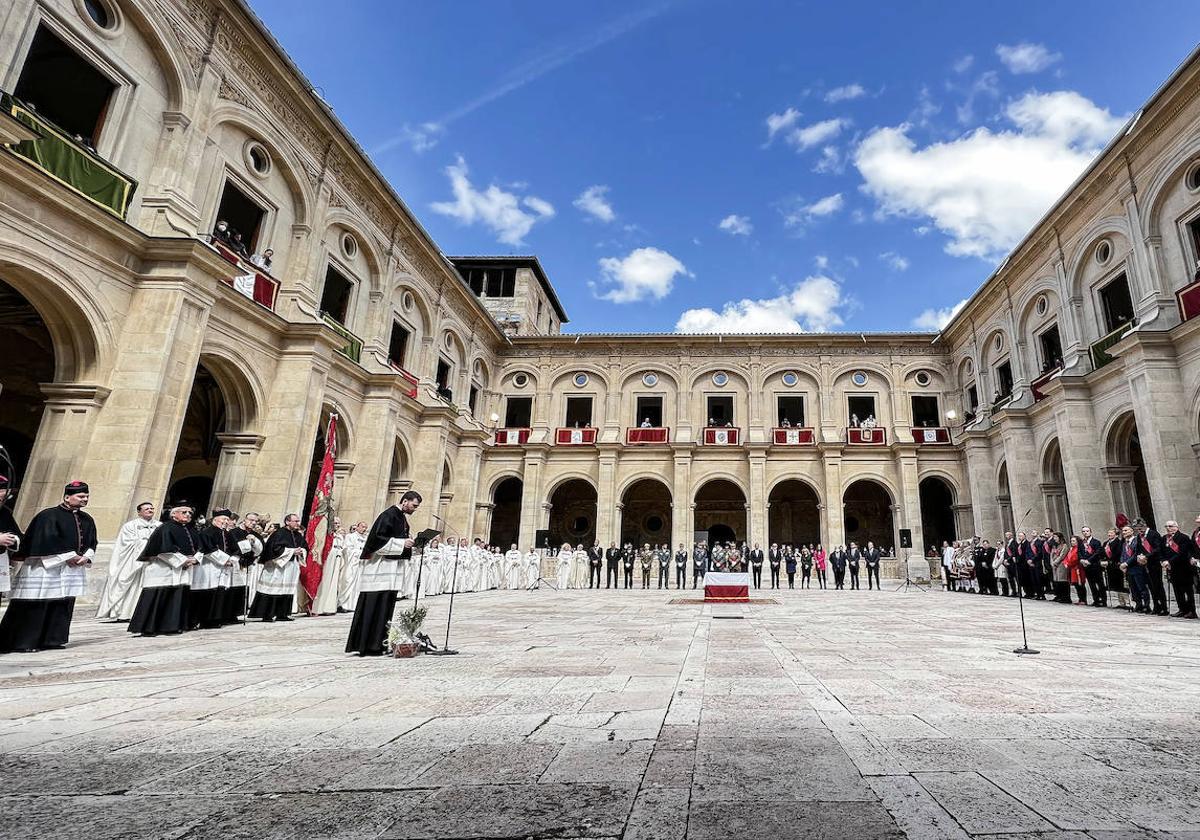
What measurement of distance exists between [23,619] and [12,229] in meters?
7.63

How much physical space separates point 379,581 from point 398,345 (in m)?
17.7

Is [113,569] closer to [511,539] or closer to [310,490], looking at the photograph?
[310,490]

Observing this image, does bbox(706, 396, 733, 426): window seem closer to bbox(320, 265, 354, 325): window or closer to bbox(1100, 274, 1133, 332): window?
bbox(1100, 274, 1133, 332): window

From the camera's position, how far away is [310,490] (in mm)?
20750

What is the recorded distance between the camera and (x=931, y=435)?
26344mm

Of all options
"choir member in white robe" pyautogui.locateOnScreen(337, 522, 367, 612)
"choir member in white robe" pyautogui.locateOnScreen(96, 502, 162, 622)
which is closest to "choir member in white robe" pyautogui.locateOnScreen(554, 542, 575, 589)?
"choir member in white robe" pyautogui.locateOnScreen(337, 522, 367, 612)

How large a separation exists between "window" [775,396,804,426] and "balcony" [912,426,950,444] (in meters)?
4.97

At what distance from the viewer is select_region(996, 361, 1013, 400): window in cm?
2291

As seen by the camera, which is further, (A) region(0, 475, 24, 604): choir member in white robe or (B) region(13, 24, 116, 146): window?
(B) region(13, 24, 116, 146): window

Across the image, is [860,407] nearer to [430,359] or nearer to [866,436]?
[866,436]

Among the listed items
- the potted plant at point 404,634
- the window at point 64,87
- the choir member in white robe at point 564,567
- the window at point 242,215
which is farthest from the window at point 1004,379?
the window at point 64,87

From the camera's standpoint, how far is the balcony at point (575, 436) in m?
27.9

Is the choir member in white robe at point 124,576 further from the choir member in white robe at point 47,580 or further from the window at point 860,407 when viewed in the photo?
the window at point 860,407

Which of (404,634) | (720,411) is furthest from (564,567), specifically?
(404,634)
